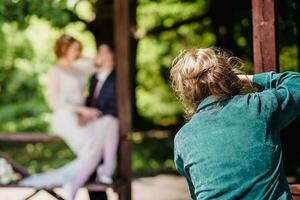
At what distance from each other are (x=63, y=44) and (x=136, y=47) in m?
7.58

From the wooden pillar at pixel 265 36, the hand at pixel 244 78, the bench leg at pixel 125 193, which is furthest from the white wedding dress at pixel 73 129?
the hand at pixel 244 78

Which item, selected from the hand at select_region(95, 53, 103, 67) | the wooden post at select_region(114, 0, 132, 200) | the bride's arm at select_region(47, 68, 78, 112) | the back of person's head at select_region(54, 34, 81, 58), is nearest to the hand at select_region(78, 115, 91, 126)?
the bride's arm at select_region(47, 68, 78, 112)

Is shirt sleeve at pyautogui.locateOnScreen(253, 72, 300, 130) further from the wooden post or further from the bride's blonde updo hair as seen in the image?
the wooden post

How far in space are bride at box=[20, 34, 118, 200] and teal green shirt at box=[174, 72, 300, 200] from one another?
389 cm

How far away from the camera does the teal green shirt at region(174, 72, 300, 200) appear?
2316mm

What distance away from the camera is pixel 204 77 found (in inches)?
98.4

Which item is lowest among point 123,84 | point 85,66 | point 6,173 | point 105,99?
point 6,173

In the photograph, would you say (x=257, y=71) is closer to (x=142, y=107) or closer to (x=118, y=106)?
(x=118, y=106)

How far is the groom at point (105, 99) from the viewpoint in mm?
6236

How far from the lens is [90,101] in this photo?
6.52 m

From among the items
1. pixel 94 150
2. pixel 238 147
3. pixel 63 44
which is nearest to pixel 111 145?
pixel 94 150

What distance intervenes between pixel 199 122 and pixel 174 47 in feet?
50.2

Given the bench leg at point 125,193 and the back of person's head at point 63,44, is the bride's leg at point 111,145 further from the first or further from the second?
the back of person's head at point 63,44

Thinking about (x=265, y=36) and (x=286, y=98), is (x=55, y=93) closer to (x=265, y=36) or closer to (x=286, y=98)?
(x=265, y=36)
